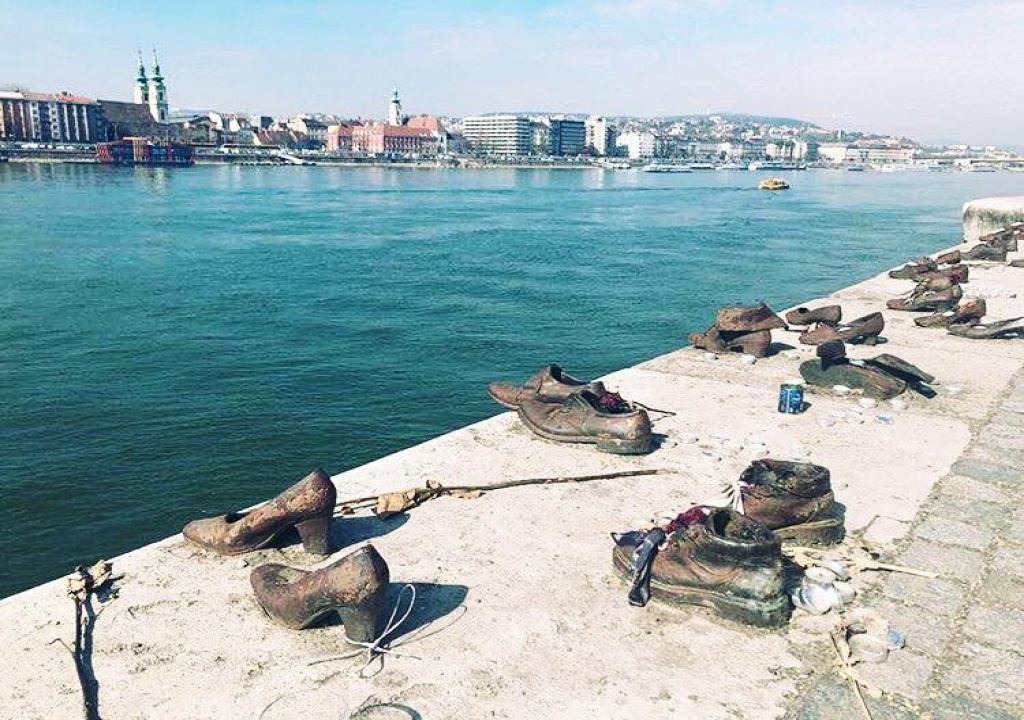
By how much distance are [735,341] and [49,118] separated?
611ft

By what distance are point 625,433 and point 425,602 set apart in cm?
321

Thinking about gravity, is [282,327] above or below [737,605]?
below

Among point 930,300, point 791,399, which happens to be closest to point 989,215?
point 930,300

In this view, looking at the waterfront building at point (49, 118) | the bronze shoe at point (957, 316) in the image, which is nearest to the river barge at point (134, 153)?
the waterfront building at point (49, 118)

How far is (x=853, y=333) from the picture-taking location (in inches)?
507

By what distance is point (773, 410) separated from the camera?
9.48 m

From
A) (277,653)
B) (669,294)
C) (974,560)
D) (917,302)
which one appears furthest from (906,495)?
(669,294)

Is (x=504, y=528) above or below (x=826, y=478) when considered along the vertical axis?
below

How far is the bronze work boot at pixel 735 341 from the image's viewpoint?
39.2 feet

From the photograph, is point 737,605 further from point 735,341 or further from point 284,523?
point 735,341

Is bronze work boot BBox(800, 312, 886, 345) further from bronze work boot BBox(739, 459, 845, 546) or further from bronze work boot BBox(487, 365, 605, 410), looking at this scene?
bronze work boot BBox(739, 459, 845, 546)

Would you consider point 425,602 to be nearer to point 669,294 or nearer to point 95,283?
point 669,294

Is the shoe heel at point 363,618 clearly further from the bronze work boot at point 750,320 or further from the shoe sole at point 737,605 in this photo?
the bronze work boot at point 750,320

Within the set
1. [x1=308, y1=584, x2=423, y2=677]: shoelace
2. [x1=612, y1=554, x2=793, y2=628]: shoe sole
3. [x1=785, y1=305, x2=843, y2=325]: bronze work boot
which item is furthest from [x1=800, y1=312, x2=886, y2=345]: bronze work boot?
[x1=308, y1=584, x2=423, y2=677]: shoelace
